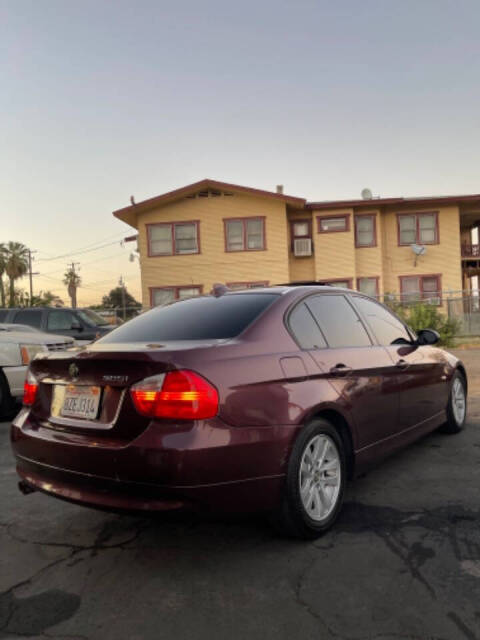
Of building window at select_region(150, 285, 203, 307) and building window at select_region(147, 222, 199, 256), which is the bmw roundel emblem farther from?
building window at select_region(147, 222, 199, 256)

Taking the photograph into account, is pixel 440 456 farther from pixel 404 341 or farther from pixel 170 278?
pixel 170 278

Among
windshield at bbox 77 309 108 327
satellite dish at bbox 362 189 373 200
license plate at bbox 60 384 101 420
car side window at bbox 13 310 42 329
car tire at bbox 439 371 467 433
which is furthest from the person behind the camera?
satellite dish at bbox 362 189 373 200

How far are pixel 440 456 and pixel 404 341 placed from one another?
112 cm

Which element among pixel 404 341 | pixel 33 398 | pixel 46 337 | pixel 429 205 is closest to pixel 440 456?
pixel 404 341

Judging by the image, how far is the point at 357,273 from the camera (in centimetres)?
2453

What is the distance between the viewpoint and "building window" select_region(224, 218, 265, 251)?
24484 millimetres

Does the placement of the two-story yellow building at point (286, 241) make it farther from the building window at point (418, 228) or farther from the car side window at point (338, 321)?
the car side window at point (338, 321)

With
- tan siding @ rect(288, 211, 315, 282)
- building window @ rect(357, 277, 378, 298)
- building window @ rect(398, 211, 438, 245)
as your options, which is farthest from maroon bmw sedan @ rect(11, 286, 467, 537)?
building window @ rect(398, 211, 438, 245)

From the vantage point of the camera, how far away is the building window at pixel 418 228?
24672 millimetres

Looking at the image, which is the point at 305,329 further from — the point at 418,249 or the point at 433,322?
the point at 418,249

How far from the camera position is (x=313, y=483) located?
3.31 meters

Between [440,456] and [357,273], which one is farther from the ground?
[357,273]

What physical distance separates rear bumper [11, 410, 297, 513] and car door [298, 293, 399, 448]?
2.28ft

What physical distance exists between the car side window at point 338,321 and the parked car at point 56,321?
8.84 meters
